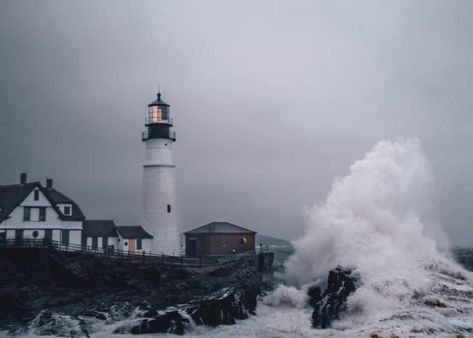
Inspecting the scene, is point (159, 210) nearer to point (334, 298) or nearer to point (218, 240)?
point (218, 240)

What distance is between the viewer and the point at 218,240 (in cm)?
3428

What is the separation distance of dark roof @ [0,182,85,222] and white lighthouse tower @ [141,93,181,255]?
14.0 feet

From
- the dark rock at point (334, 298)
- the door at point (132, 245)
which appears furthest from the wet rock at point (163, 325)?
the door at point (132, 245)

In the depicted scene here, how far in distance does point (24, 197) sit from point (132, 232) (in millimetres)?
7055

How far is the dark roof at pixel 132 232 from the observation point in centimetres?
3344

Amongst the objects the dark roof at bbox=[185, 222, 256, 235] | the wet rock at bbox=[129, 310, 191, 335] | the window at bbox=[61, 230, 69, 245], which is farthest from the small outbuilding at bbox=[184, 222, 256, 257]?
the wet rock at bbox=[129, 310, 191, 335]

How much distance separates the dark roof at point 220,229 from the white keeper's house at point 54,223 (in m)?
3.28

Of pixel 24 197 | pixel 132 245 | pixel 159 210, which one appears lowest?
pixel 132 245

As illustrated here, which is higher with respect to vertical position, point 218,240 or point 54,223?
point 54,223

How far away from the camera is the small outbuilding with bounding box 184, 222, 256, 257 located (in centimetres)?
3419

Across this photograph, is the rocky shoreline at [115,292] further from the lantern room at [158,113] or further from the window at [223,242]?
the lantern room at [158,113]

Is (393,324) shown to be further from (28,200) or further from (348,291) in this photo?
(28,200)

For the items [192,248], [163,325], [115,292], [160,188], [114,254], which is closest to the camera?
[163,325]

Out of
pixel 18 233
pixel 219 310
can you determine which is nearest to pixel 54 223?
pixel 18 233
